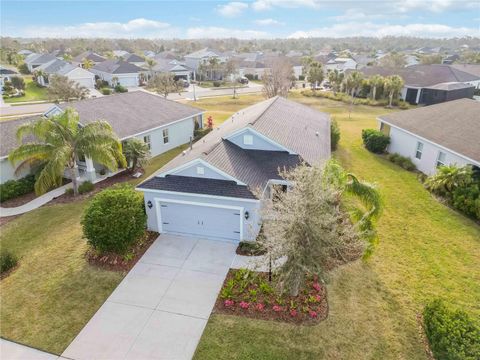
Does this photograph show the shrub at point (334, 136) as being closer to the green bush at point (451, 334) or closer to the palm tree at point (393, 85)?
the green bush at point (451, 334)

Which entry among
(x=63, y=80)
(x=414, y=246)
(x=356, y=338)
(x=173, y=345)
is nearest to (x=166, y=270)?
(x=173, y=345)

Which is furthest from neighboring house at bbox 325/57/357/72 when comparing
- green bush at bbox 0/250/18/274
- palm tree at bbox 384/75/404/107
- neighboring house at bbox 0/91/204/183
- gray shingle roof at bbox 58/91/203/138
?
green bush at bbox 0/250/18/274

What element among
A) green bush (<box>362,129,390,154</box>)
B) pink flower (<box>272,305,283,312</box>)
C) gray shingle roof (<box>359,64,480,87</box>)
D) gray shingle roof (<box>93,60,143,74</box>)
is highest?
gray shingle roof (<box>93,60,143,74</box>)

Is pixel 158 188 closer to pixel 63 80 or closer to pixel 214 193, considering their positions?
pixel 214 193

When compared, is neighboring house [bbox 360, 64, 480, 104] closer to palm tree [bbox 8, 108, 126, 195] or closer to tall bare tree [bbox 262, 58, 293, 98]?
tall bare tree [bbox 262, 58, 293, 98]

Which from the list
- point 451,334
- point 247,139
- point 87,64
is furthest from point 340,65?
point 451,334

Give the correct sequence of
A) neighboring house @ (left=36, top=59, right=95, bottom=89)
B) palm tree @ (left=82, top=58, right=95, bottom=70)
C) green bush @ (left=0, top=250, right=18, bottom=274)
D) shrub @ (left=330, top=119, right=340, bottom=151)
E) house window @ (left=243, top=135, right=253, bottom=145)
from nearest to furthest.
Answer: green bush @ (left=0, top=250, right=18, bottom=274) < house window @ (left=243, top=135, right=253, bottom=145) < shrub @ (left=330, top=119, right=340, bottom=151) < neighboring house @ (left=36, top=59, right=95, bottom=89) < palm tree @ (left=82, top=58, right=95, bottom=70)

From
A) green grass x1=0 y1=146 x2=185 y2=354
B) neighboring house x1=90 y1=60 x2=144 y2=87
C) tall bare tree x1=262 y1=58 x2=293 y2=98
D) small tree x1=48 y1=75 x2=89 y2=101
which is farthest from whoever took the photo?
neighboring house x1=90 y1=60 x2=144 y2=87
